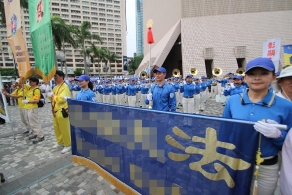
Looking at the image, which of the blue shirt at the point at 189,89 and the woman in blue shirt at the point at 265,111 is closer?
the woman in blue shirt at the point at 265,111

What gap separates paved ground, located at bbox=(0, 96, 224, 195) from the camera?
2.97 metres

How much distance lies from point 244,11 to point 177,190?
120ft

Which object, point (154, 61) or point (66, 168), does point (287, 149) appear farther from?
point (154, 61)

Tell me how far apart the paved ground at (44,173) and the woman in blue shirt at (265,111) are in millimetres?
2313

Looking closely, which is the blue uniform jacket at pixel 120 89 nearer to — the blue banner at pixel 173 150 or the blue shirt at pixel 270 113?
the blue banner at pixel 173 150

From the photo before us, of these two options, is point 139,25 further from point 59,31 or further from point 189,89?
point 189,89

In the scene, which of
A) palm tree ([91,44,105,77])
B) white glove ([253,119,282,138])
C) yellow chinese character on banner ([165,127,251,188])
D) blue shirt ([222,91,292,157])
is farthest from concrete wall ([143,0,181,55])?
white glove ([253,119,282,138])

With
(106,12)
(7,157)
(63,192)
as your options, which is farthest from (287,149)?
(106,12)

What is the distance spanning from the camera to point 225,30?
92.7ft

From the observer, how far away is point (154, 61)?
27234 millimetres

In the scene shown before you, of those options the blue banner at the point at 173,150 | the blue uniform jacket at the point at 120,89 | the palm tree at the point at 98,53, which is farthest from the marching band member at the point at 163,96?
the palm tree at the point at 98,53

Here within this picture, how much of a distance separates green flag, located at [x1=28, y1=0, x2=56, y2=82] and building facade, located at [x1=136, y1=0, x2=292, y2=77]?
23606 mm

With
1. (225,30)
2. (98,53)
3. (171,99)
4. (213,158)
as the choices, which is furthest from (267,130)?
(98,53)

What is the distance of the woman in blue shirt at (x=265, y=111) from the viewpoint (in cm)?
151
